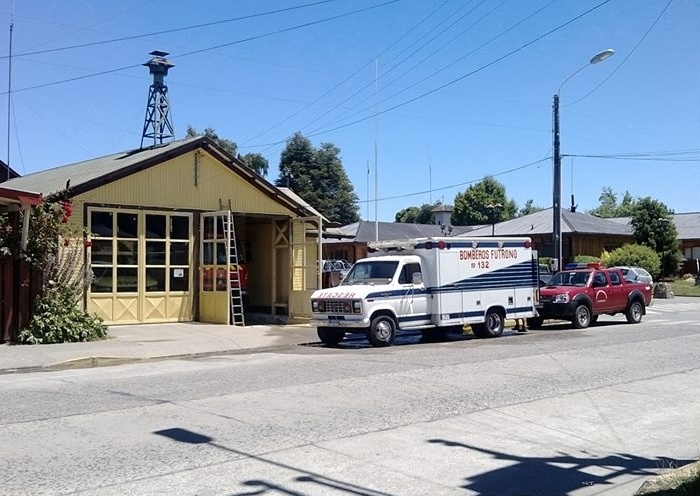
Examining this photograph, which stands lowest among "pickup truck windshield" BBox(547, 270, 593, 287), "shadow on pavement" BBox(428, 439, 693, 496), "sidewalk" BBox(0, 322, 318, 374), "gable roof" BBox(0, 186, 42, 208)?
"shadow on pavement" BBox(428, 439, 693, 496)

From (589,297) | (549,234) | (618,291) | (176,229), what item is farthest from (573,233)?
(176,229)

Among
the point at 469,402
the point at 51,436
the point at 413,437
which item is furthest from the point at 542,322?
the point at 51,436

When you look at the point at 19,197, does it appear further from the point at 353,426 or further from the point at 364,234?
the point at 364,234

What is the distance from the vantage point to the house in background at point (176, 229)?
2044cm

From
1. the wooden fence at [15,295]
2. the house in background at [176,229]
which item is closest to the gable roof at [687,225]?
the house in background at [176,229]

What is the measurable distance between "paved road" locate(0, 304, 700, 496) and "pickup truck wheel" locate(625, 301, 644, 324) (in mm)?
9936

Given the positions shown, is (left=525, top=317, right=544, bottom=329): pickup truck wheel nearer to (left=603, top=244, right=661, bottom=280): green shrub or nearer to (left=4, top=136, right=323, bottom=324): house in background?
(left=4, top=136, right=323, bottom=324): house in background

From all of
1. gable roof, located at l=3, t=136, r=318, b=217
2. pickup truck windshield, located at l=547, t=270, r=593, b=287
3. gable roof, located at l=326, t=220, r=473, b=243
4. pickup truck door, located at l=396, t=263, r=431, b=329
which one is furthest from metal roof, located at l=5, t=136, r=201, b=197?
gable roof, located at l=326, t=220, r=473, b=243

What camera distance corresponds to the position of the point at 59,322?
17359 millimetres

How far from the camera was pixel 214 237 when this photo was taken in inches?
875

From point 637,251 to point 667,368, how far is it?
104ft

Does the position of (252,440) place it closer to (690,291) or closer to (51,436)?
(51,436)

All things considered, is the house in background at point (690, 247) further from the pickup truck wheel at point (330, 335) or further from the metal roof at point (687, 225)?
the pickup truck wheel at point (330, 335)

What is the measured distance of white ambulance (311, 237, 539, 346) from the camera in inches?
698
